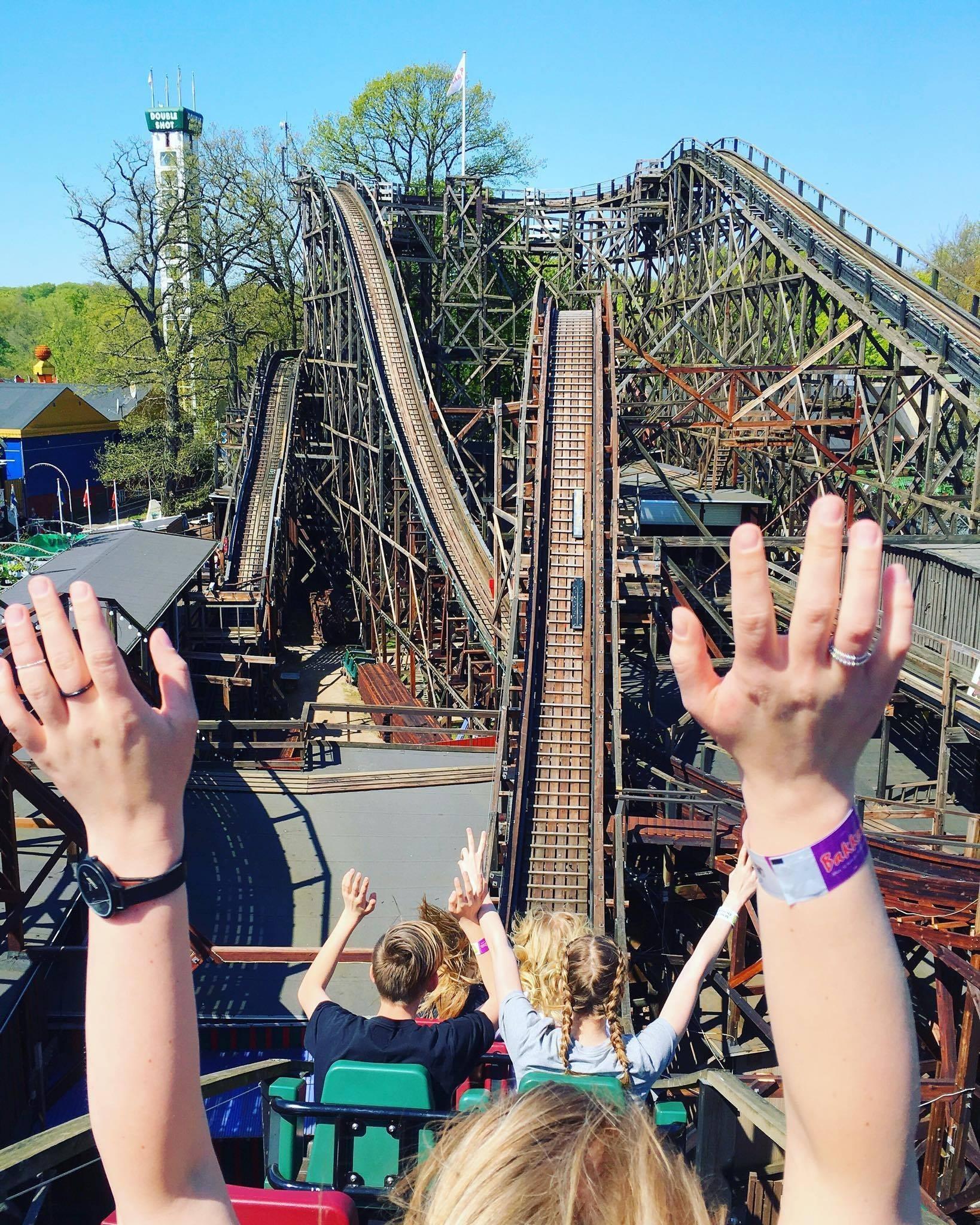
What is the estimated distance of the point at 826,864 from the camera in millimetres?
1040

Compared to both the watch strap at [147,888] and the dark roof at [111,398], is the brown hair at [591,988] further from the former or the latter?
the dark roof at [111,398]

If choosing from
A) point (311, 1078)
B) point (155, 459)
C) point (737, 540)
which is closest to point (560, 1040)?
point (311, 1078)

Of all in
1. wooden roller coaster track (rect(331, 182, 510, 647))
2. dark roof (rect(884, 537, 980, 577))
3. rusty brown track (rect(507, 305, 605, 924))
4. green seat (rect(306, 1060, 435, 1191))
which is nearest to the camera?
green seat (rect(306, 1060, 435, 1191))

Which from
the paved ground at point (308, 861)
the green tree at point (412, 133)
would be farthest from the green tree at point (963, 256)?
the paved ground at point (308, 861)

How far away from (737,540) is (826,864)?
0.36 metres

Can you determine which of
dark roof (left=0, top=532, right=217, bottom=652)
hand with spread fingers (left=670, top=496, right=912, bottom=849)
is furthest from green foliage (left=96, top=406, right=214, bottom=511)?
hand with spread fingers (left=670, top=496, right=912, bottom=849)

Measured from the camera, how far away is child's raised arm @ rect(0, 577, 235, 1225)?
3.89 ft

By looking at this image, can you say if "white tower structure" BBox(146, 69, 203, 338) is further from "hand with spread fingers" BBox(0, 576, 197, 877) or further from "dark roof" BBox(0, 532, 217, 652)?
"hand with spread fingers" BBox(0, 576, 197, 877)

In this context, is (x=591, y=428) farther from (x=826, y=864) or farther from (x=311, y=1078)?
(x=826, y=864)

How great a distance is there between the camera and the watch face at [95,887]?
46.8 inches

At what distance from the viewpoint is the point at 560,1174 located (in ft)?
3.77

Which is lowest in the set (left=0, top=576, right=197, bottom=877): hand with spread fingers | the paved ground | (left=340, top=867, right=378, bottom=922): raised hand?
the paved ground

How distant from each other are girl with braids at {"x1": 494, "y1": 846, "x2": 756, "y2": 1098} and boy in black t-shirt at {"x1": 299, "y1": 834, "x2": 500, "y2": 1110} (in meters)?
0.25

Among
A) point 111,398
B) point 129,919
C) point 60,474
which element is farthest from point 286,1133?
point 111,398
